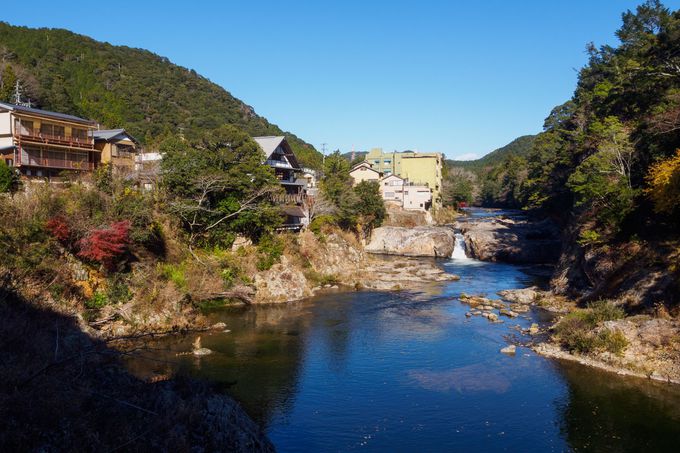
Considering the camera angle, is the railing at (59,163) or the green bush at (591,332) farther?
the railing at (59,163)

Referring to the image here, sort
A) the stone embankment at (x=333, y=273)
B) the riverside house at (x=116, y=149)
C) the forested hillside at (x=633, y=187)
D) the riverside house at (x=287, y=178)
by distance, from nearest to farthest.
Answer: the forested hillside at (x=633, y=187)
the stone embankment at (x=333, y=273)
the riverside house at (x=116, y=149)
the riverside house at (x=287, y=178)

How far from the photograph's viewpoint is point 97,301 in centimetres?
2131

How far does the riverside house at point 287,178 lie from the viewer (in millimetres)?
38500

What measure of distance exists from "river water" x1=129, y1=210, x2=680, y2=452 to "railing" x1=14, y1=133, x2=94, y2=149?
1534cm

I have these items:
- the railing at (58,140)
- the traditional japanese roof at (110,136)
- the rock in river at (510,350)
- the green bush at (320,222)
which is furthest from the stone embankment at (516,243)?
the railing at (58,140)

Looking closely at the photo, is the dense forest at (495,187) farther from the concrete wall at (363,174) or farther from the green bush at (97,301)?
the green bush at (97,301)

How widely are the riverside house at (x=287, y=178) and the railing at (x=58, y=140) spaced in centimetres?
1162

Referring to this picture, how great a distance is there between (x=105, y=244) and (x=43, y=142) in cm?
1140

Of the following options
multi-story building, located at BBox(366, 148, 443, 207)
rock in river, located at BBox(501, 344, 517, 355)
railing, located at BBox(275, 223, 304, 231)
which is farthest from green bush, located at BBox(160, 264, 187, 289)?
multi-story building, located at BBox(366, 148, 443, 207)

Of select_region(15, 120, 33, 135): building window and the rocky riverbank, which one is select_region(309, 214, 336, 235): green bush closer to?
select_region(15, 120, 33, 135): building window

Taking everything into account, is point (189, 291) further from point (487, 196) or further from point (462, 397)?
point (487, 196)

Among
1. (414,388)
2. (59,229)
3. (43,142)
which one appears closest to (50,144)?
(43,142)

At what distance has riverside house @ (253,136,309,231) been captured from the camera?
38.5 meters

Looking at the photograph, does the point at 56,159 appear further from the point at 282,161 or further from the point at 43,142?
the point at 282,161
